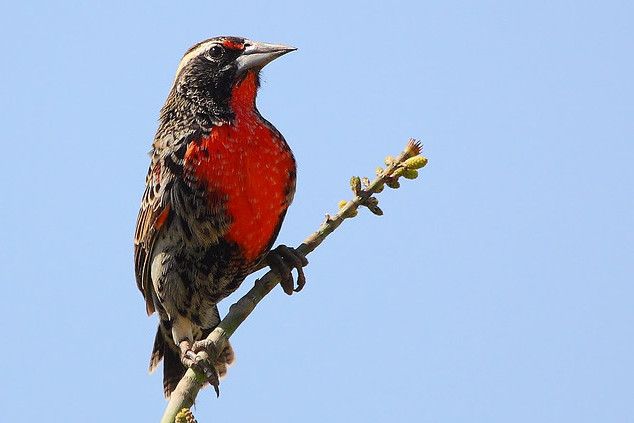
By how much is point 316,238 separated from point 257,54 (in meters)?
2.05

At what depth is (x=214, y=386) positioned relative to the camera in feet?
20.0

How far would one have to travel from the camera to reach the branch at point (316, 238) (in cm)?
472

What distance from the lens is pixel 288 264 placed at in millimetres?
6758

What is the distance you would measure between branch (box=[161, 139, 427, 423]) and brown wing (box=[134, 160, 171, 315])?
156 centimetres

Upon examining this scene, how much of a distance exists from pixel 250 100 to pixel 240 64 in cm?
26

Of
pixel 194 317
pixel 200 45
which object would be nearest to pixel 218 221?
pixel 194 317

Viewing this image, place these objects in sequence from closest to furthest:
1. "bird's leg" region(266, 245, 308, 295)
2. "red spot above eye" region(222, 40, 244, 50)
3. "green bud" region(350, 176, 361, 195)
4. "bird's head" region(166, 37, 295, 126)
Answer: "green bud" region(350, 176, 361, 195) → "bird's leg" region(266, 245, 308, 295) → "bird's head" region(166, 37, 295, 126) → "red spot above eye" region(222, 40, 244, 50)

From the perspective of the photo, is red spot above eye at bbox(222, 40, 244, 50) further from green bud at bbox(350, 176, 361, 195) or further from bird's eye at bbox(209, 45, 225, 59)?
green bud at bbox(350, 176, 361, 195)

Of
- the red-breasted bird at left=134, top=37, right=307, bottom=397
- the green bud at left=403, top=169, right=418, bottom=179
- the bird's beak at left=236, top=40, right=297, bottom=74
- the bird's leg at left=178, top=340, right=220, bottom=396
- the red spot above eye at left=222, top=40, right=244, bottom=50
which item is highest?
the red spot above eye at left=222, top=40, right=244, bottom=50

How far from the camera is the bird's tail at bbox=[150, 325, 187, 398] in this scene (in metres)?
7.78

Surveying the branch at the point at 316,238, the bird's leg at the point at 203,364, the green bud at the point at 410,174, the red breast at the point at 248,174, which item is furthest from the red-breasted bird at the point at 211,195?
the green bud at the point at 410,174

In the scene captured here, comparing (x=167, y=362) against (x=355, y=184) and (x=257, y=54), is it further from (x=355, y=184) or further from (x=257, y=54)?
(x=355, y=184)

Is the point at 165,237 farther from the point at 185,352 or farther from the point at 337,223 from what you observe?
the point at 337,223

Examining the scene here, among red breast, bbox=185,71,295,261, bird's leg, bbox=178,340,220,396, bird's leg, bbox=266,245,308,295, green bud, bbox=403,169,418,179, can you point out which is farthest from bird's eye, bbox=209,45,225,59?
green bud, bbox=403,169,418,179
